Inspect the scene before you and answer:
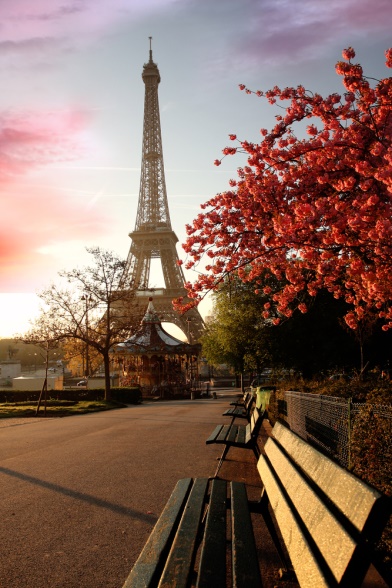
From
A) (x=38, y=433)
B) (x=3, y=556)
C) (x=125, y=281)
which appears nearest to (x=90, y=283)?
(x=125, y=281)

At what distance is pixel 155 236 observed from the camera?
7400 centimetres

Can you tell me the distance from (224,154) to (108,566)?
9365 millimetres

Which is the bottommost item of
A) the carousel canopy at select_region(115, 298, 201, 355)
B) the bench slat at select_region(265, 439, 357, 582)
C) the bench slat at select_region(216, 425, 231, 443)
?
the bench slat at select_region(216, 425, 231, 443)

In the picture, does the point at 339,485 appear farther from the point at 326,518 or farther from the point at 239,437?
the point at 239,437

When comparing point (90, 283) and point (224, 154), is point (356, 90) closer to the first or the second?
point (224, 154)

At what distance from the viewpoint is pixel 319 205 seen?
10273 millimetres

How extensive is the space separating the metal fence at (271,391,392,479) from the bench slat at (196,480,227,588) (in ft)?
5.09

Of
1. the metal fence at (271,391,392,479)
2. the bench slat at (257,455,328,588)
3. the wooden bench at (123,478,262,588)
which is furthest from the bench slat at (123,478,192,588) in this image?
the metal fence at (271,391,392,479)

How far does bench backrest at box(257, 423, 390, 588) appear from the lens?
80.8 inches

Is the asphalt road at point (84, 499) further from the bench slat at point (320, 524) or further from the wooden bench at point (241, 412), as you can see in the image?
the bench slat at point (320, 524)

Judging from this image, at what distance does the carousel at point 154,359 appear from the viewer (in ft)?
129

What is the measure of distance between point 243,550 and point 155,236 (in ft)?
236

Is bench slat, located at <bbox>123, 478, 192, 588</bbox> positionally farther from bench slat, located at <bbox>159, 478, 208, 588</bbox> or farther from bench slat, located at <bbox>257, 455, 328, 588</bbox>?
bench slat, located at <bbox>257, 455, 328, 588</bbox>

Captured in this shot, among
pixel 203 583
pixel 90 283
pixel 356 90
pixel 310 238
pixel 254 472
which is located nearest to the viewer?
pixel 203 583
